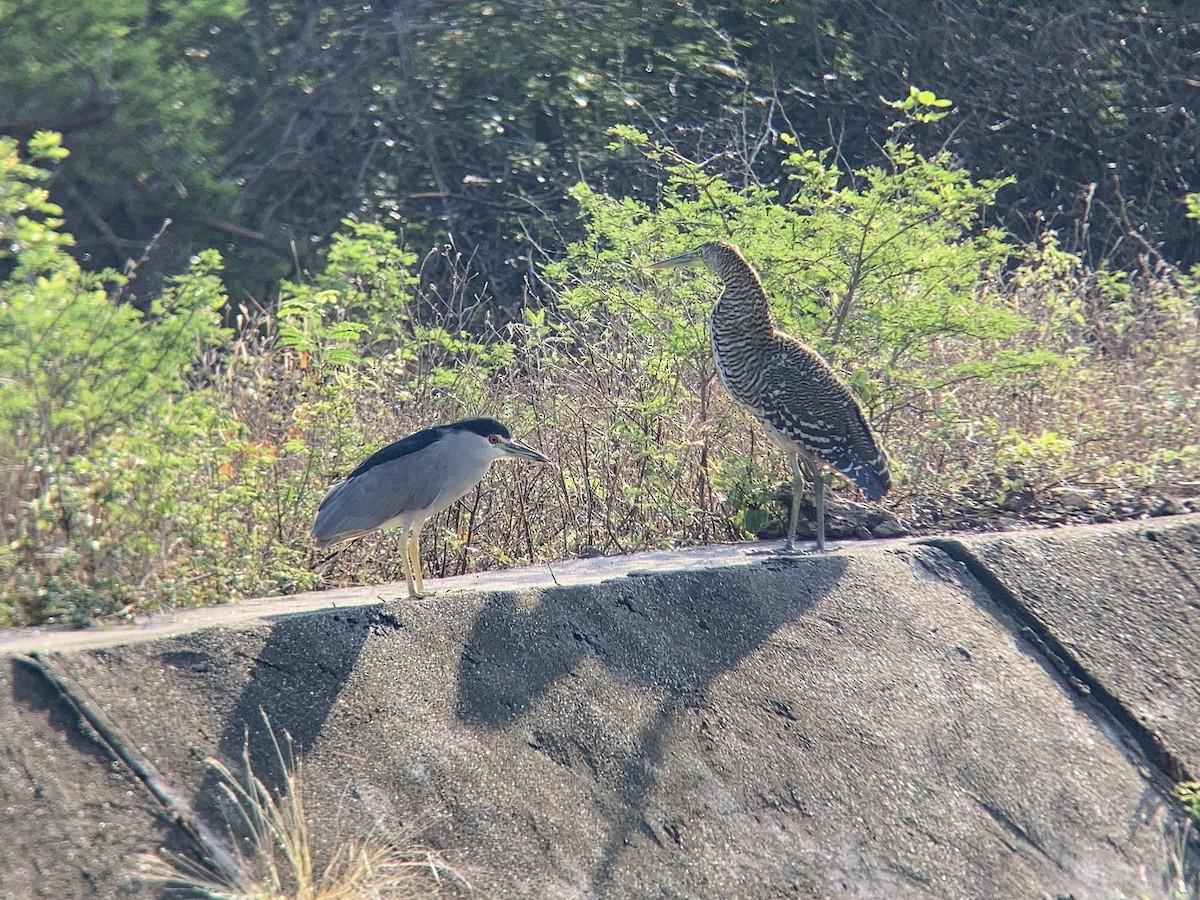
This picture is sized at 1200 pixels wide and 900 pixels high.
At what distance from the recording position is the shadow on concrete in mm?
4367

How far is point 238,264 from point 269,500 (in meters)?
6.76

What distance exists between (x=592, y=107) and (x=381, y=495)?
30.5 ft

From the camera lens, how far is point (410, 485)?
204 inches

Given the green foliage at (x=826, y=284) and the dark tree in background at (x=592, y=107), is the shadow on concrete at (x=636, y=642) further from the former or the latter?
the dark tree in background at (x=592, y=107)

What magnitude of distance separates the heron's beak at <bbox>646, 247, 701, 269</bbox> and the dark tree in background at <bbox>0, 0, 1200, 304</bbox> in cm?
546

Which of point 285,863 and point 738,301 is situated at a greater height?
point 285,863

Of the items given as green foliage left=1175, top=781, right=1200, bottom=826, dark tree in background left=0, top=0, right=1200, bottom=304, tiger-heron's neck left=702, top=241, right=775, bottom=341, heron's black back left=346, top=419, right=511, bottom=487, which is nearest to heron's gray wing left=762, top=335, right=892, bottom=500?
tiger-heron's neck left=702, top=241, right=775, bottom=341

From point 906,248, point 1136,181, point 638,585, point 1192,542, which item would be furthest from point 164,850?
point 1136,181

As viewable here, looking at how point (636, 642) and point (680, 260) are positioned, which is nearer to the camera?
point (636, 642)

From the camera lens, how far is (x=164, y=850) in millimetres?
3689

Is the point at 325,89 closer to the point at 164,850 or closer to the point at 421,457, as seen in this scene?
the point at 421,457

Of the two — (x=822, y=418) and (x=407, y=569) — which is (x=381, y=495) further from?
(x=822, y=418)

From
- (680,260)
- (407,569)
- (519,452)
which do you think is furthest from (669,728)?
(680,260)

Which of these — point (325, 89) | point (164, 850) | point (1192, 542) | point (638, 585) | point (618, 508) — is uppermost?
point (164, 850)
